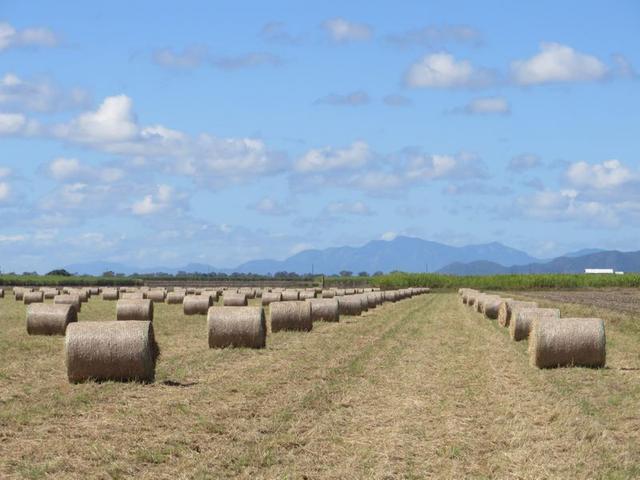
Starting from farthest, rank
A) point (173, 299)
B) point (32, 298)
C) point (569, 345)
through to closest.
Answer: point (173, 299), point (32, 298), point (569, 345)

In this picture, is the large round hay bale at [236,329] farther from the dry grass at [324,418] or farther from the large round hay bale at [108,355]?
the large round hay bale at [108,355]

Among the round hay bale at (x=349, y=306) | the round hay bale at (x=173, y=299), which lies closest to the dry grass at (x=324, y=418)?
the round hay bale at (x=349, y=306)

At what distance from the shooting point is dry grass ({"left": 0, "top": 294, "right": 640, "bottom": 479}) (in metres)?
10.5

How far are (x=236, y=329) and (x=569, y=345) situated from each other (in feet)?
24.7

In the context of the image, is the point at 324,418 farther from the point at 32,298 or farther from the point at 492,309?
the point at 32,298

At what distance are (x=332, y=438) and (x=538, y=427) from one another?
277cm

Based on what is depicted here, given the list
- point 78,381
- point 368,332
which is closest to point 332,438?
point 78,381

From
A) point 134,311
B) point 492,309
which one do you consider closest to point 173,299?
point 492,309

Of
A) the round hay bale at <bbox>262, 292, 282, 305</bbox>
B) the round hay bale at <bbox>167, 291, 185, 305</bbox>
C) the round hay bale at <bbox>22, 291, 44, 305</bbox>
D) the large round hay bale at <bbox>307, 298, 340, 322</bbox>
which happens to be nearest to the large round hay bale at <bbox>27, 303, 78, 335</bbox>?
the large round hay bale at <bbox>307, 298, 340, 322</bbox>

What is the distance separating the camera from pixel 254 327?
882 inches

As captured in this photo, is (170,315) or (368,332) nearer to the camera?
(368,332)

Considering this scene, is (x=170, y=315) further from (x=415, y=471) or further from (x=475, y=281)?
(x=475, y=281)

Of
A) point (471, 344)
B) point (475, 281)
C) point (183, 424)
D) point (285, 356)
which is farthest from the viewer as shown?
point (475, 281)

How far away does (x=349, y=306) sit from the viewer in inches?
1609
